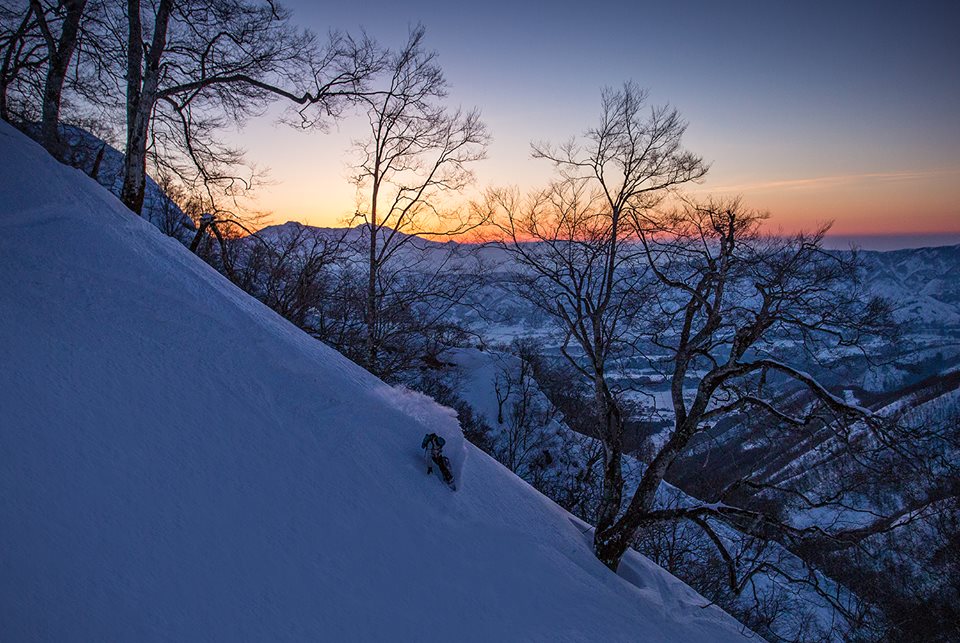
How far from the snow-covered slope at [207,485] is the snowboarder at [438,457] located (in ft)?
0.40

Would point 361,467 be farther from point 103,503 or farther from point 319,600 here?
point 103,503

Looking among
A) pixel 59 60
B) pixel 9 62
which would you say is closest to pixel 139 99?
pixel 59 60

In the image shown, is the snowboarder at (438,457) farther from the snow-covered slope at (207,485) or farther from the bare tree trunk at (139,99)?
the bare tree trunk at (139,99)

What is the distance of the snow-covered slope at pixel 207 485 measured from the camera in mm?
1744

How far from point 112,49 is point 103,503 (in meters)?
6.67

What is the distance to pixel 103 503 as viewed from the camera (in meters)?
1.89

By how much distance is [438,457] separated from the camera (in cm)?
360

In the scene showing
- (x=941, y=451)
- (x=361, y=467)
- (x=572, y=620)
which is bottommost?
(x=572, y=620)

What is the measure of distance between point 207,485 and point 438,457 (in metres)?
1.73

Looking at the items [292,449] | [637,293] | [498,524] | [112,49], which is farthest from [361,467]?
[112,49]

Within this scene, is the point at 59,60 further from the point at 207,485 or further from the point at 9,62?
the point at 207,485

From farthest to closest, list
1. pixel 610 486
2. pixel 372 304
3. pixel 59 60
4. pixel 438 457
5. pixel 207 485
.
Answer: pixel 372 304, pixel 610 486, pixel 59 60, pixel 438 457, pixel 207 485

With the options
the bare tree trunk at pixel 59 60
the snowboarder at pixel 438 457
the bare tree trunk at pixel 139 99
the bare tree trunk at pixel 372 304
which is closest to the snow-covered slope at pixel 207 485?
the snowboarder at pixel 438 457

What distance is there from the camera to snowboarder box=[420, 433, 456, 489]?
359 centimetres
